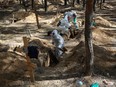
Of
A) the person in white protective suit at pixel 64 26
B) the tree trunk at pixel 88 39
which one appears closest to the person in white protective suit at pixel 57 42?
the tree trunk at pixel 88 39

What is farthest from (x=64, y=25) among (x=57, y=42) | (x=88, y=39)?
(x=88, y=39)

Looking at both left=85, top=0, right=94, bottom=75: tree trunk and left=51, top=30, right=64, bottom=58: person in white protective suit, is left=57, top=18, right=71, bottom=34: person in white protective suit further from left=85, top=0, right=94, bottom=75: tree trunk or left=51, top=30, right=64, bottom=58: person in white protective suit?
left=85, top=0, right=94, bottom=75: tree trunk

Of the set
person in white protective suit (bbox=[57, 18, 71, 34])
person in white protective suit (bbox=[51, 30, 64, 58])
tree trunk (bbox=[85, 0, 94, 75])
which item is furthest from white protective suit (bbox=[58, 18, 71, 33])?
tree trunk (bbox=[85, 0, 94, 75])

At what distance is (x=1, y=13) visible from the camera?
36594mm

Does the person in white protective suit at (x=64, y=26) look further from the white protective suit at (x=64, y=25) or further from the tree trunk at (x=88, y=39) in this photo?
the tree trunk at (x=88, y=39)

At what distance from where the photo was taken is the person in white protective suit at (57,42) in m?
13.3

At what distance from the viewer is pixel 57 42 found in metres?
13.5

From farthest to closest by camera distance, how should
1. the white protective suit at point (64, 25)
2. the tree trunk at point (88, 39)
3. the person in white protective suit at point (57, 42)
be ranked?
1. the white protective suit at point (64, 25)
2. the person in white protective suit at point (57, 42)
3. the tree trunk at point (88, 39)

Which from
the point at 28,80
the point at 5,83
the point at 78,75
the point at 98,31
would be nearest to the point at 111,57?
the point at 78,75

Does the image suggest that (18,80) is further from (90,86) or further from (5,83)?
(90,86)

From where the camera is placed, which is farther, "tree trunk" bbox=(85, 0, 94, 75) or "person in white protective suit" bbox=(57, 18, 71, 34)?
"person in white protective suit" bbox=(57, 18, 71, 34)

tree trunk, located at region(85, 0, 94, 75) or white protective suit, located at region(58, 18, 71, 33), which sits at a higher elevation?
tree trunk, located at region(85, 0, 94, 75)

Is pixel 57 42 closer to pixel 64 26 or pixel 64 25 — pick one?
pixel 64 25

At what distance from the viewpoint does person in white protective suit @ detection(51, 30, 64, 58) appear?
524 inches
